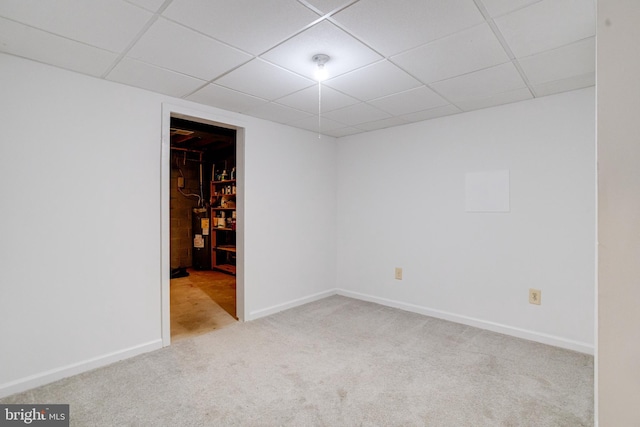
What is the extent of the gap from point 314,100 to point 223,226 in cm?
389

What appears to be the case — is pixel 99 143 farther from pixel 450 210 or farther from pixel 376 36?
pixel 450 210

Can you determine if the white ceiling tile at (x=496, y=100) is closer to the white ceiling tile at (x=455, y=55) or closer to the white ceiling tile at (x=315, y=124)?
the white ceiling tile at (x=455, y=55)

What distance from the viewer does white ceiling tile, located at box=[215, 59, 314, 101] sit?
2.21m

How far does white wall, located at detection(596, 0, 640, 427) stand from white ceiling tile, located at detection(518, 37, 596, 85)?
97cm

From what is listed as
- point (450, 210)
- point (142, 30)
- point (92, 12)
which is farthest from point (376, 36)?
point (450, 210)

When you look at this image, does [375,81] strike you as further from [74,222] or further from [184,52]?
[74,222]

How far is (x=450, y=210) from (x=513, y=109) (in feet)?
3.67

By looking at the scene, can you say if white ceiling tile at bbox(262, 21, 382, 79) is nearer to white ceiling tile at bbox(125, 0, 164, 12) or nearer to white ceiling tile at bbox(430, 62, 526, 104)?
white ceiling tile at bbox(125, 0, 164, 12)

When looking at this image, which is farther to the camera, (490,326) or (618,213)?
(490,326)

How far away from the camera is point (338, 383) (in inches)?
83.6

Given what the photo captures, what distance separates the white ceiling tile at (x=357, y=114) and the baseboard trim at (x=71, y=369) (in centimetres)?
273

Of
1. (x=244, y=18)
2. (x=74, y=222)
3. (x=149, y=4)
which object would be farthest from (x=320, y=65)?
(x=74, y=222)

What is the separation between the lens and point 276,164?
3.60 metres

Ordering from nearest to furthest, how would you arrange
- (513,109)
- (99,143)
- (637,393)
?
1. (637,393)
2. (99,143)
3. (513,109)
